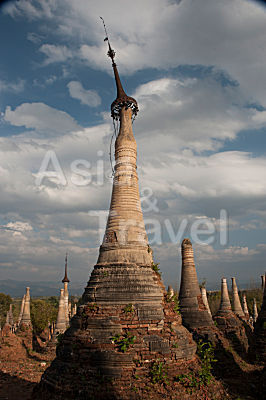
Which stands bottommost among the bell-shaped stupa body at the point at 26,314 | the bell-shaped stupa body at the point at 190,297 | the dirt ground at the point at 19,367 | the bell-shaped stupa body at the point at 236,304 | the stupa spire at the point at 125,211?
the dirt ground at the point at 19,367

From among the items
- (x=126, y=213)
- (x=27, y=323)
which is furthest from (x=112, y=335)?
(x=27, y=323)

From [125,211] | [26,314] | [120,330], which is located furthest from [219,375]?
[26,314]

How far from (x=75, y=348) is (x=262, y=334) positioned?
8554mm

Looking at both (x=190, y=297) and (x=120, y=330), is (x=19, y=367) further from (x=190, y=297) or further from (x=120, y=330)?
(x=120, y=330)

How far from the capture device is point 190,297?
1519 centimetres

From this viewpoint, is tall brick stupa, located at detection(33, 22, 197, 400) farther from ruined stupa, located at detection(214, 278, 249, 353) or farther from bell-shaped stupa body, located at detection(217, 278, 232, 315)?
bell-shaped stupa body, located at detection(217, 278, 232, 315)

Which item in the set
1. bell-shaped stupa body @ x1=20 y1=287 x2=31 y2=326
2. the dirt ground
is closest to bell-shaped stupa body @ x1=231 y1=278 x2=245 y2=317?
the dirt ground

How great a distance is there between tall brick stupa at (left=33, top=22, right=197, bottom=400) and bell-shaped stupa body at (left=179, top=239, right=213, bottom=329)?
5365 mm

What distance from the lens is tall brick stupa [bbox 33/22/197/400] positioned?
312 inches

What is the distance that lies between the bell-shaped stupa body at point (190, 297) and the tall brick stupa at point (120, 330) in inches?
211

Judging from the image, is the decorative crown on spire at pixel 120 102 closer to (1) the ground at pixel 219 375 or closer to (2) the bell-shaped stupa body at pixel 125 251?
(2) the bell-shaped stupa body at pixel 125 251

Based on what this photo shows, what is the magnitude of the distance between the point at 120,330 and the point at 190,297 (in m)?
7.59

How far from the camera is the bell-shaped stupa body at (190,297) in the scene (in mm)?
14547

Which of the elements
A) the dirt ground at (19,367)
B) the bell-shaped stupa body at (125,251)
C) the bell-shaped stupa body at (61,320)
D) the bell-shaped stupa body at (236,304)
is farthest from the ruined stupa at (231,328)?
the bell-shaped stupa body at (61,320)
